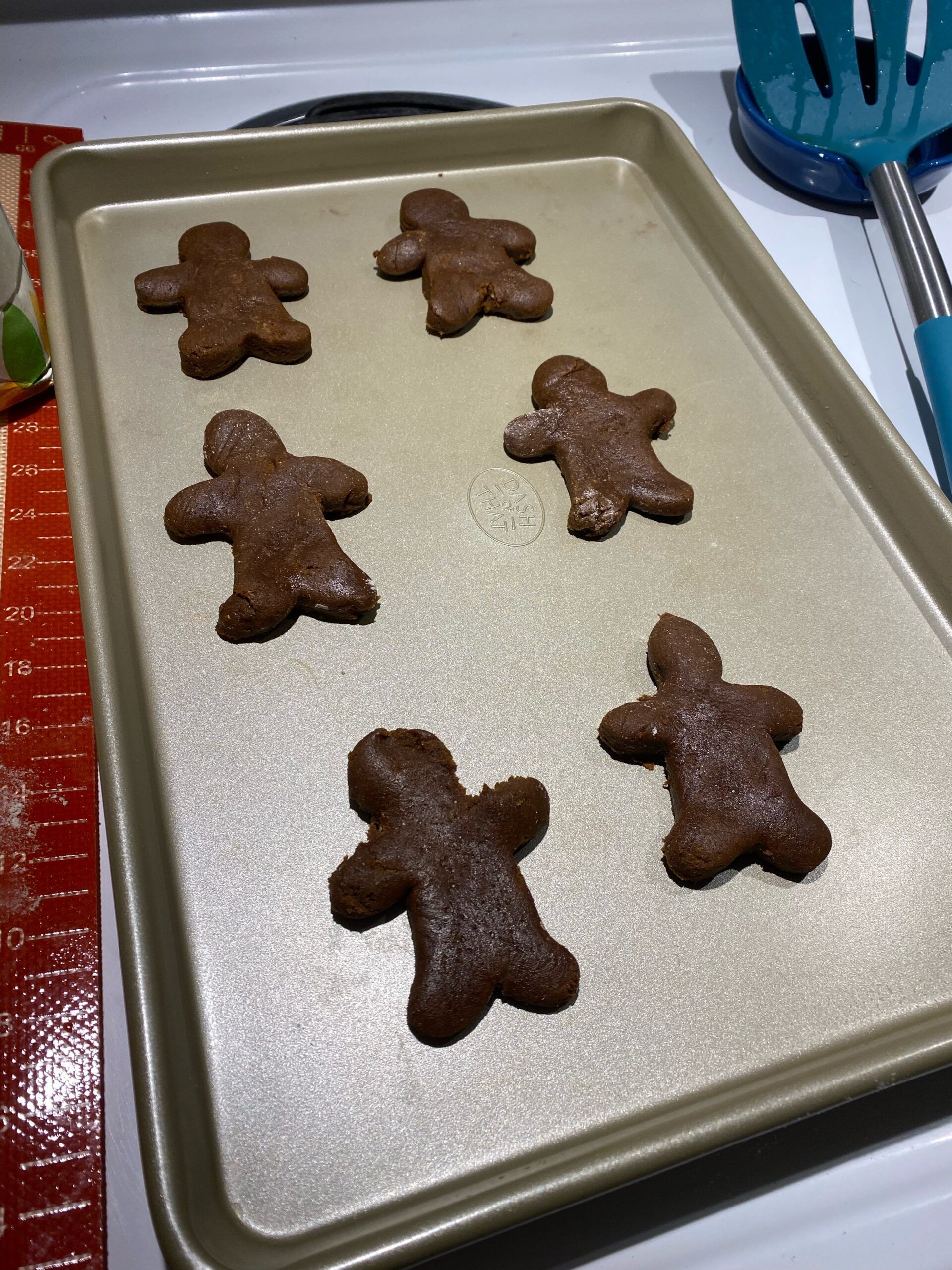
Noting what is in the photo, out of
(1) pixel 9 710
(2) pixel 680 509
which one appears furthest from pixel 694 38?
(1) pixel 9 710

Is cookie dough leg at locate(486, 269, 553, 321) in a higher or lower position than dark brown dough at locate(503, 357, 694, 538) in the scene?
higher

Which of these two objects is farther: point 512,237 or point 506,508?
point 512,237

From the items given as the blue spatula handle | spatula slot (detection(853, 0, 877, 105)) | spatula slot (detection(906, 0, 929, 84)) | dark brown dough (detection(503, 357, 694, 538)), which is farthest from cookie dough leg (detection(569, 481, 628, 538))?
spatula slot (detection(906, 0, 929, 84))

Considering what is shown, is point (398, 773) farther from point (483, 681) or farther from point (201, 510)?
point (201, 510)

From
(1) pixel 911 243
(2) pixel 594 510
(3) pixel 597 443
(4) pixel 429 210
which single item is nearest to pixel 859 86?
(1) pixel 911 243

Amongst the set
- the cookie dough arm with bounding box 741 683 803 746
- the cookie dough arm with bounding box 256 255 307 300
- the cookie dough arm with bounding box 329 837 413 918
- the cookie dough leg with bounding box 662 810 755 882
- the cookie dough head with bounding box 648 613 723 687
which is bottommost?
the cookie dough leg with bounding box 662 810 755 882

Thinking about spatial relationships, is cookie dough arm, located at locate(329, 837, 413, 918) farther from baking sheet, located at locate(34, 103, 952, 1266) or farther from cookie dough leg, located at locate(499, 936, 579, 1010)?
cookie dough leg, located at locate(499, 936, 579, 1010)
